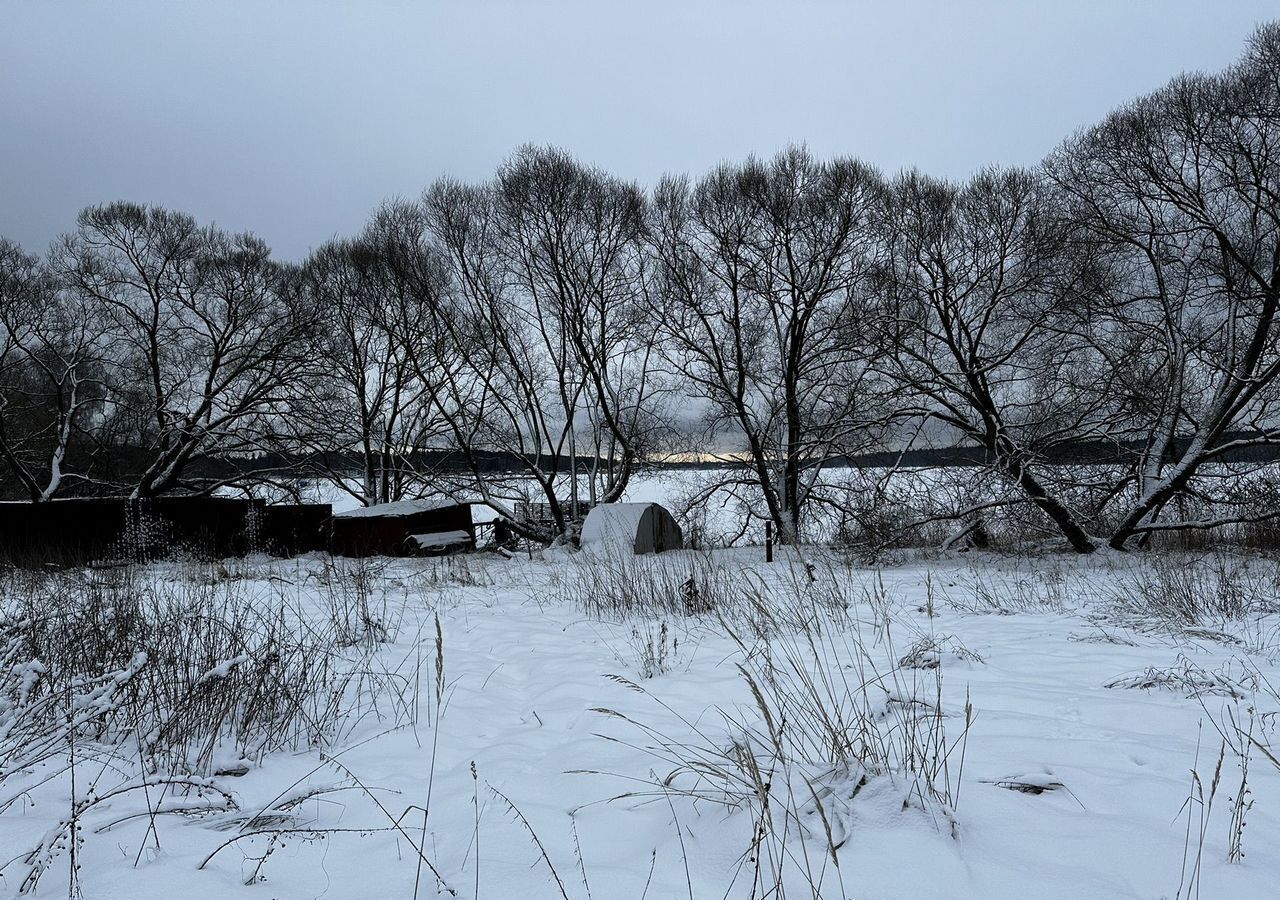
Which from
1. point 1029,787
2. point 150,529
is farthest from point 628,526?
point 1029,787

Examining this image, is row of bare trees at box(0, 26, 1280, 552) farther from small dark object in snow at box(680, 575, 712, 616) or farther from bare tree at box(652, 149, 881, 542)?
small dark object in snow at box(680, 575, 712, 616)

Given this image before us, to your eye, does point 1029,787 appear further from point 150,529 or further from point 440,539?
point 150,529

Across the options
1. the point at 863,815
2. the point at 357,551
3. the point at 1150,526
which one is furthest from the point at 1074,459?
the point at 357,551

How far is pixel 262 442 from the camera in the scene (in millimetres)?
19281

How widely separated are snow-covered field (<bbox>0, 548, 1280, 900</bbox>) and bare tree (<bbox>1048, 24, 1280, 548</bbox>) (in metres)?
8.85

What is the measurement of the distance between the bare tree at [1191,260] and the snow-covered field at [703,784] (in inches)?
348

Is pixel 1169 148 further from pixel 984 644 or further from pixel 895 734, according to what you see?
pixel 895 734

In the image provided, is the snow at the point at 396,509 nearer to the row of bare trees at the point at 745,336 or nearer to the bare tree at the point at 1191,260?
the row of bare trees at the point at 745,336

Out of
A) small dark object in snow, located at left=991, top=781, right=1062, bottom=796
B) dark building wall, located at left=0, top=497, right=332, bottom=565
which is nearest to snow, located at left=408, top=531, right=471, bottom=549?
dark building wall, located at left=0, top=497, right=332, bottom=565

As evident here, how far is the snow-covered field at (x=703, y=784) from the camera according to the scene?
5.94 ft

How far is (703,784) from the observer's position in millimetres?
2404

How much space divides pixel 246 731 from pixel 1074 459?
14.2 metres

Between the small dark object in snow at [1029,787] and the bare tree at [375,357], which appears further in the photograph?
the bare tree at [375,357]

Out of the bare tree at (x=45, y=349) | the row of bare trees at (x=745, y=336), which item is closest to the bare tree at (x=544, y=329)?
the row of bare trees at (x=745, y=336)
